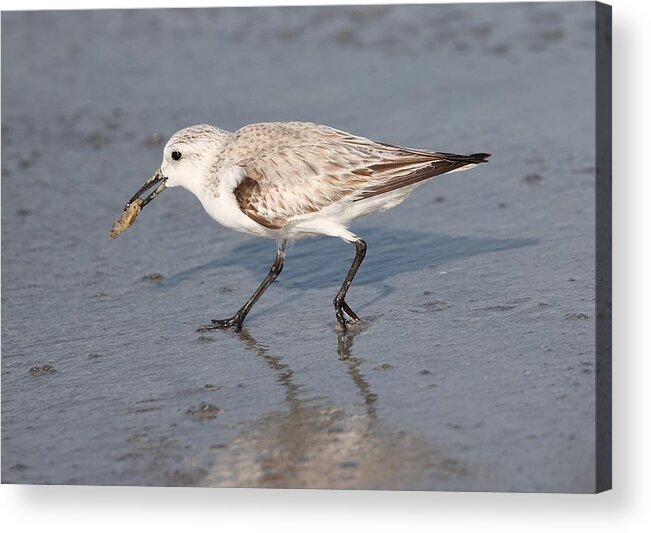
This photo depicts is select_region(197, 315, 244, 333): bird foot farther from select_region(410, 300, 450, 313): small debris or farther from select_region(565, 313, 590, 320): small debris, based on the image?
select_region(565, 313, 590, 320): small debris

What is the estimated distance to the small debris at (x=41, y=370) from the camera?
21.6 ft

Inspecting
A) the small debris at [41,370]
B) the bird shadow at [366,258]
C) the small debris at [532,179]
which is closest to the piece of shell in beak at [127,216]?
the bird shadow at [366,258]

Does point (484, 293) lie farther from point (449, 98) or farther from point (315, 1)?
point (449, 98)

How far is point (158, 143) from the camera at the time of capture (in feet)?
32.2

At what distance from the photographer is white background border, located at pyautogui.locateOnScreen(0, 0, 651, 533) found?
554 cm

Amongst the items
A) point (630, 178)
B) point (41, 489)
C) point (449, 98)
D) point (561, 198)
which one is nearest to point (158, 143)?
point (449, 98)

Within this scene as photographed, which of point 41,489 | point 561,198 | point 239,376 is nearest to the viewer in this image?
point 41,489

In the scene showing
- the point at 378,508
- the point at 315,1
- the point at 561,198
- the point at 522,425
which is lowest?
the point at 378,508

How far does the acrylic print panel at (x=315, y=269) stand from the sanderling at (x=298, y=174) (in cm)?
66

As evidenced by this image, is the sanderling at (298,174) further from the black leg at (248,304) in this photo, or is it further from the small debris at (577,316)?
the small debris at (577,316)

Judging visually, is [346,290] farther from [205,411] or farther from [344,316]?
[205,411]

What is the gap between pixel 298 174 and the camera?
6.44 meters

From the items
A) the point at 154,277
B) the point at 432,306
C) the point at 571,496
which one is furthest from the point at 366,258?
the point at 571,496

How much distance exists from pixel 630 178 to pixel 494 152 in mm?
3168
